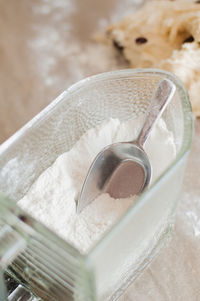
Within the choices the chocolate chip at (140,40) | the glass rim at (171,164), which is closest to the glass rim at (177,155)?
the glass rim at (171,164)

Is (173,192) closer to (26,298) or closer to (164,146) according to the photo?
(164,146)

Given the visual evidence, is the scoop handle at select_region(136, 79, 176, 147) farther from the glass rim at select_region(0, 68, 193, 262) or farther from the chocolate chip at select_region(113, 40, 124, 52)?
the chocolate chip at select_region(113, 40, 124, 52)

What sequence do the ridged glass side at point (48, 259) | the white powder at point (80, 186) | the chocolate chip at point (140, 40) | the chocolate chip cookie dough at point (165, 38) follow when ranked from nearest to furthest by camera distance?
the ridged glass side at point (48, 259) → the white powder at point (80, 186) → the chocolate chip cookie dough at point (165, 38) → the chocolate chip at point (140, 40)

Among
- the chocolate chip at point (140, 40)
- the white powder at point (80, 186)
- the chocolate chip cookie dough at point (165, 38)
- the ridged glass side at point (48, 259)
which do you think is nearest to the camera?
the ridged glass side at point (48, 259)

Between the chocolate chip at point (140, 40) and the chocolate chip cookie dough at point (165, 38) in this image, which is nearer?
the chocolate chip cookie dough at point (165, 38)

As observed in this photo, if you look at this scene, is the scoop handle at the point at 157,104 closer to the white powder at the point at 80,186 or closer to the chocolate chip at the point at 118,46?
the white powder at the point at 80,186

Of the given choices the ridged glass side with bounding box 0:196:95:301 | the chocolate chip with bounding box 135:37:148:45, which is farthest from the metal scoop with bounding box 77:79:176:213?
the chocolate chip with bounding box 135:37:148:45

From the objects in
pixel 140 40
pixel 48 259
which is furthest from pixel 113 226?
pixel 140 40

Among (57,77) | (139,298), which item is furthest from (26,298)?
(57,77)
